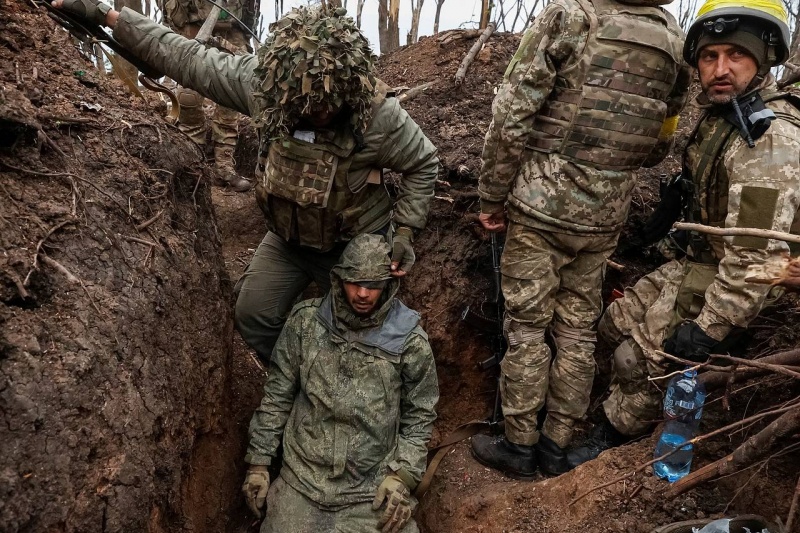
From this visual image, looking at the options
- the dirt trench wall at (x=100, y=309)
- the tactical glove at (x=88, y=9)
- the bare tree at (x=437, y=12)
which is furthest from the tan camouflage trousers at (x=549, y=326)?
the bare tree at (x=437, y=12)

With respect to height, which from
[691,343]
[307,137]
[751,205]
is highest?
[751,205]

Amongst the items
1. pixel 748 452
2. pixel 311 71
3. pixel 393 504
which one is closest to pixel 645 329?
pixel 748 452

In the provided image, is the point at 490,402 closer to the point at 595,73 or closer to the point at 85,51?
the point at 595,73

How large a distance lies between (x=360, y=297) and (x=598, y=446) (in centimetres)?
170

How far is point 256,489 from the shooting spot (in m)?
3.58

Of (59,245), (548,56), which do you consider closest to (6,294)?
(59,245)

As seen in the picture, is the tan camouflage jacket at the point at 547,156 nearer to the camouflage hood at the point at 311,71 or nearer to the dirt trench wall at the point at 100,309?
the camouflage hood at the point at 311,71

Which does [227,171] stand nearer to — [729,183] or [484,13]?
[729,183]

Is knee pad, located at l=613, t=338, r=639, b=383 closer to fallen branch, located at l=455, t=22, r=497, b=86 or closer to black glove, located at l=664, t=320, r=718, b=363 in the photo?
black glove, located at l=664, t=320, r=718, b=363

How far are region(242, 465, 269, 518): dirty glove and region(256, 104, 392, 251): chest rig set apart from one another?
1310 millimetres

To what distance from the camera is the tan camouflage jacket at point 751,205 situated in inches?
111

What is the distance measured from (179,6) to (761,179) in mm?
5841

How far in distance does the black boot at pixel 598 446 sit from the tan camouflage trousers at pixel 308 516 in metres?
1.17

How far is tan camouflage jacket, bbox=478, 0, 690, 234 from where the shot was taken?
10.6 feet
